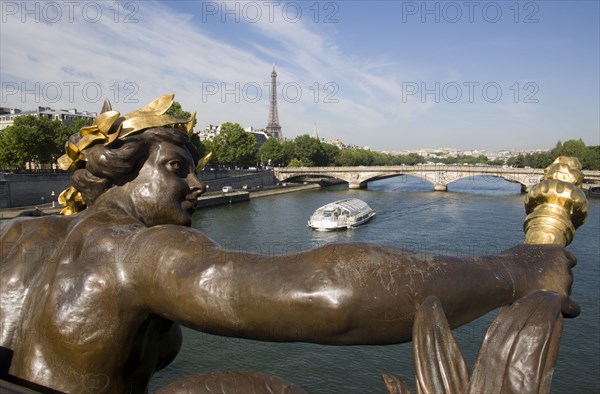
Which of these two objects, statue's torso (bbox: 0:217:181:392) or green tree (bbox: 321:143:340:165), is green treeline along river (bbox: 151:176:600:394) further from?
green tree (bbox: 321:143:340:165)

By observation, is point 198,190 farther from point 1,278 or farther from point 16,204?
point 16,204

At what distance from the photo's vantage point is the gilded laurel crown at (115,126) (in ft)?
4.44

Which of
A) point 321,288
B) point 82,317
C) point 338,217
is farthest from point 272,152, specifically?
point 321,288

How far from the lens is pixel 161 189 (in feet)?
4.61

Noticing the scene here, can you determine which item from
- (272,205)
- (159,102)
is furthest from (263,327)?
(272,205)

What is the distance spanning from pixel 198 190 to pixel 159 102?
0.32 meters

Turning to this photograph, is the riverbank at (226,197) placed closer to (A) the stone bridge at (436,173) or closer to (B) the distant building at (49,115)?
(A) the stone bridge at (436,173)

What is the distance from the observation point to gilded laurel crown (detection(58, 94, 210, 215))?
135cm

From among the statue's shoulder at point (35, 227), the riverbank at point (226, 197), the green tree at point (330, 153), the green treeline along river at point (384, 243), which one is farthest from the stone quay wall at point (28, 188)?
the green tree at point (330, 153)

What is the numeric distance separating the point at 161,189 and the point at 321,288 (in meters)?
0.73

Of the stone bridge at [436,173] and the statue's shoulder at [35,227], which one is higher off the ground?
the statue's shoulder at [35,227]

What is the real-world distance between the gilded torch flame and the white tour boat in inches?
795

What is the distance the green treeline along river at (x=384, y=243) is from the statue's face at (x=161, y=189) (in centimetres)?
38

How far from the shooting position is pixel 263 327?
0.92 meters
